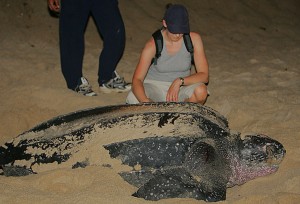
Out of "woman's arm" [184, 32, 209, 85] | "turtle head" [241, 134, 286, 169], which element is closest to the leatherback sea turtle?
"turtle head" [241, 134, 286, 169]

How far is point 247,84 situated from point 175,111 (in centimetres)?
147

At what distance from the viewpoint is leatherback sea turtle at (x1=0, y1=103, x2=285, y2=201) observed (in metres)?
1.83

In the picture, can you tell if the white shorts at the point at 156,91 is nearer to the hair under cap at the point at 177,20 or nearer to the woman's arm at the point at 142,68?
the woman's arm at the point at 142,68

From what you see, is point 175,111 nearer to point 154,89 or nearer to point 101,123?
point 101,123

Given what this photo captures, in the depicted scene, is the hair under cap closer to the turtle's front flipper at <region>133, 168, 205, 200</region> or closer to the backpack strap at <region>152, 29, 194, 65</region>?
the backpack strap at <region>152, 29, 194, 65</region>

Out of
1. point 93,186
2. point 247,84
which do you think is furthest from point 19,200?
point 247,84

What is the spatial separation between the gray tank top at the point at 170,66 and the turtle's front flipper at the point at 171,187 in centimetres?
82

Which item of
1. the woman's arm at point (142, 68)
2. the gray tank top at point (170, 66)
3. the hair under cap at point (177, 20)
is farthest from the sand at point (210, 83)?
the hair under cap at point (177, 20)

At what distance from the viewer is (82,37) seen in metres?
2.96

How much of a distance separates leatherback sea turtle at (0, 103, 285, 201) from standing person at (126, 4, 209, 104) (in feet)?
1.04

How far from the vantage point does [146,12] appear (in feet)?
16.4

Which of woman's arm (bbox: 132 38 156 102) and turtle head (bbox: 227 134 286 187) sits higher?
woman's arm (bbox: 132 38 156 102)

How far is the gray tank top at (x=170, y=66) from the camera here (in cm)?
238

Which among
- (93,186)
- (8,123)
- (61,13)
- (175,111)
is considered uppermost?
(61,13)
